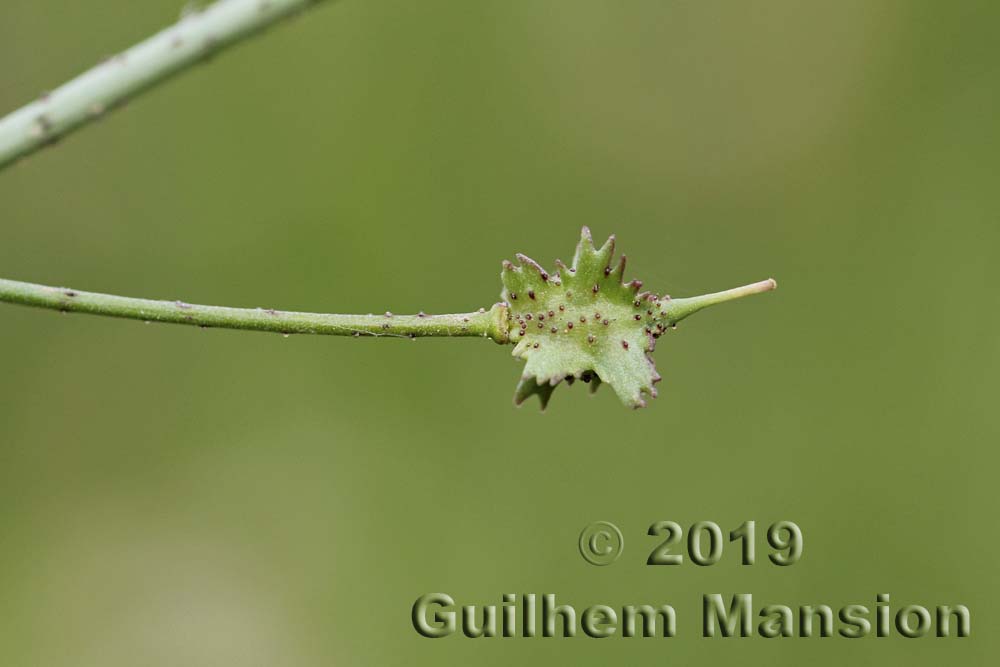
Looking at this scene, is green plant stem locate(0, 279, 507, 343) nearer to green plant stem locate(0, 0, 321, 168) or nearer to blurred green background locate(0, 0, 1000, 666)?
green plant stem locate(0, 0, 321, 168)

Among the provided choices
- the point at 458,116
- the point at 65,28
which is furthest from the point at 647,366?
the point at 65,28

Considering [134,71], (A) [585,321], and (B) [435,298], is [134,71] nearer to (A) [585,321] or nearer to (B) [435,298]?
(A) [585,321]

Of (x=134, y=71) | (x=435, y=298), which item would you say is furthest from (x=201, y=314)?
(x=435, y=298)

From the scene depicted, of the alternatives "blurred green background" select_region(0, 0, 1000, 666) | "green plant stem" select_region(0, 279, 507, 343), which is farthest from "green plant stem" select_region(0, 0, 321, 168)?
"blurred green background" select_region(0, 0, 1000, 666)

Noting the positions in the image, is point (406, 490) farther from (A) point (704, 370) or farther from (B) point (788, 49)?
(B) point (788, 49)

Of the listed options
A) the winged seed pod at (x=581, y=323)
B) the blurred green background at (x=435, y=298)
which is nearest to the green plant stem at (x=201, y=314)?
the winged seed pod at (x=581, y=323)

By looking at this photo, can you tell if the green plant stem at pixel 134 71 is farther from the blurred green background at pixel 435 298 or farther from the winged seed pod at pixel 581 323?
the blurred green background at pixel 435 298
